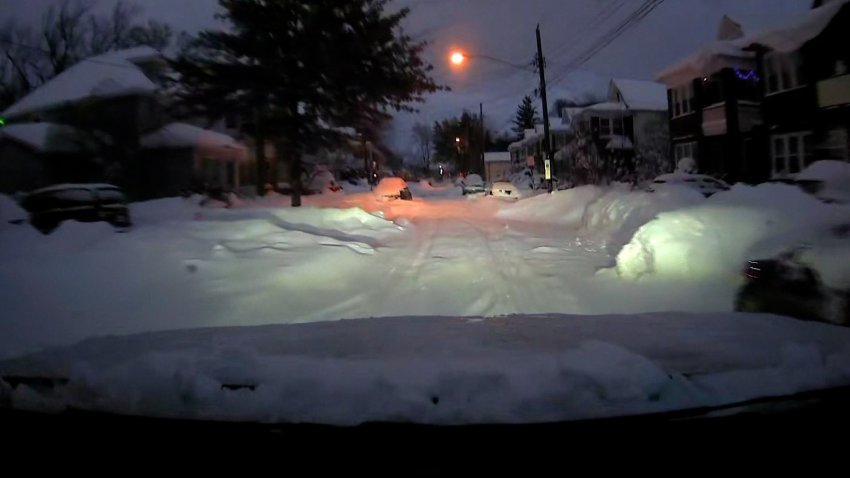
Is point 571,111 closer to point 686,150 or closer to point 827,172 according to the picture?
point 686,150

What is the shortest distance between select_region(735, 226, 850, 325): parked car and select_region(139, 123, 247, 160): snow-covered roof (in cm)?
2111

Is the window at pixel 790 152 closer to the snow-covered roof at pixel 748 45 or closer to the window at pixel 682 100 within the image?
the snow-covered roof at pixel 748 45

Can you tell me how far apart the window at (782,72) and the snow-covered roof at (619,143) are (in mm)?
19291

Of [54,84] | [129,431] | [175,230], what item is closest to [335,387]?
[129,431]

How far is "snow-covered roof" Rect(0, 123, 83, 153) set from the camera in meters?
17.5

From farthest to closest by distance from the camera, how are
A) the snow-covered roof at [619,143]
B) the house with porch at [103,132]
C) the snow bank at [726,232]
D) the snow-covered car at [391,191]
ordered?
the snow-covered roof at [619,143], the snow-covered car at [391,191], the house with porch at [103,132], the snow bank at [726,232]

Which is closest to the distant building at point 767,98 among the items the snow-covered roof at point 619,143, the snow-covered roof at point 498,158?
the snow-covered roof at point 619,143

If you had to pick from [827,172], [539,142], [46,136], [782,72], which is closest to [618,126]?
[539,142]

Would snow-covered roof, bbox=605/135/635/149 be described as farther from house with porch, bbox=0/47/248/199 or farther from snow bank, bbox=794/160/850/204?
snow bank, bbox=794/160/850/204

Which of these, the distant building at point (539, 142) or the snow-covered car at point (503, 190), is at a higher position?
the distant building at point (539, 142)

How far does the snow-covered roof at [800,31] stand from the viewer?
22.9m

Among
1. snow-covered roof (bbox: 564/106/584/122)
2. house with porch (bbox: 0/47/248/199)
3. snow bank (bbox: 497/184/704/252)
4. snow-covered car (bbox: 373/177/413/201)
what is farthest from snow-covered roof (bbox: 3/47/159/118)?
snow-covered roof (bbox: 564/106/584/122)

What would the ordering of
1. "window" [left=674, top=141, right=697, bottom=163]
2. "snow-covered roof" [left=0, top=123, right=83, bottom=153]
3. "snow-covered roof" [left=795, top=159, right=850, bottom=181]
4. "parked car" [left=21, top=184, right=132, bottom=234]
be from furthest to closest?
"window" [left=674, top=141, right=697, bottom=163]
"snow-covered roof" [left=0, top=123, right=83, bottom=153]
"parked car" [left=21, top=184, right=132, bottom=234]
"snow-covered roof" [left=795, top=159, right=850, bottom=181]

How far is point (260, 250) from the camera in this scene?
37.4 ft
